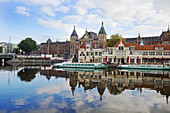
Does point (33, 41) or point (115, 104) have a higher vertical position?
point (33, 41)

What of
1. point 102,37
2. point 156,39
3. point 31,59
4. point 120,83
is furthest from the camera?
point 156,39

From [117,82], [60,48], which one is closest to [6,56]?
[60,48]

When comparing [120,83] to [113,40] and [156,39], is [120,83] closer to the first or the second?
[113,40]

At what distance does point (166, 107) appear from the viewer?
14344 millimetres

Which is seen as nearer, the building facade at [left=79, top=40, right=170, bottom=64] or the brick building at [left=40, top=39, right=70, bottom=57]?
the building facade at [left=79, top=40, right=170, bottom=64]

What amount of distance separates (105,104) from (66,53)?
111 m

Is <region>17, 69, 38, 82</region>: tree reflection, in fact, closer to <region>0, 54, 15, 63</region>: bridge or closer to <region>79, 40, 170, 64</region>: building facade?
<region>79, 40, 170, 64</region>: building facade

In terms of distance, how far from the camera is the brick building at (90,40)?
91.0 m

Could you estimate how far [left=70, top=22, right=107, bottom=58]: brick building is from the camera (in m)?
91.0

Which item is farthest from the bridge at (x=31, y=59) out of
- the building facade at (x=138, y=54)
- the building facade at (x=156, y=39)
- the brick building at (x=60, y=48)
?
the building facade at (x=156, y=39)

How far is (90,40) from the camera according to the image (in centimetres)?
9706

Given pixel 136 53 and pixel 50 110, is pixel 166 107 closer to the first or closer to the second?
pixel 50 110

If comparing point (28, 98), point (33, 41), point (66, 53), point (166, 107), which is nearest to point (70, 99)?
point (28, 98)

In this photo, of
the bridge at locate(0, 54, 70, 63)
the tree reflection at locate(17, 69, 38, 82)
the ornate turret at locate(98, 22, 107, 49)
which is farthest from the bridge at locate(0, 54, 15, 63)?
the ornate turret at locate(98, 22, 107, 49)
